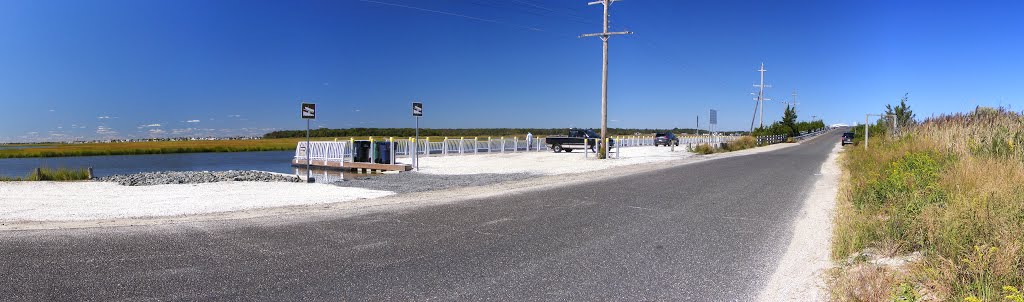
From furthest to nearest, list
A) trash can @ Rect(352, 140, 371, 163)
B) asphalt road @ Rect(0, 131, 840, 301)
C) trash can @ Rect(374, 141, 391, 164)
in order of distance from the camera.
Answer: trash can @ Rect(352, 140, 371, 163) → trash can @ Rect(374, 141, 391, 164) → asphalt road @ Rect(0, 131, 840, 301)

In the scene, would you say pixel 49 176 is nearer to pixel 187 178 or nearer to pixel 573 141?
pixel 187 178

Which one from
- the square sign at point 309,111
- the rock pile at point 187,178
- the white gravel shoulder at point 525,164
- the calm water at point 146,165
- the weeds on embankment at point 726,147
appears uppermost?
the square sign at point 309,111

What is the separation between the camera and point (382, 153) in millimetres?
26688

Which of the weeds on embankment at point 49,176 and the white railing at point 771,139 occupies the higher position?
the white railing at point 771,139

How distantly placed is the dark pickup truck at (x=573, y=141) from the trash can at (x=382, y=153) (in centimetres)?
1499

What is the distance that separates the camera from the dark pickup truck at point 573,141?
38.5 meters

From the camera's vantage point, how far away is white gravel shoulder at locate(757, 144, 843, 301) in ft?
16.9

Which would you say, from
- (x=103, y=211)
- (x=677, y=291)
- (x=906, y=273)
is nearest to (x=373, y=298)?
(x=677, y=291)

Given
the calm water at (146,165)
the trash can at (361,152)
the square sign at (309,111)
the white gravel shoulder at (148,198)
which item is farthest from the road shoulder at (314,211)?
the calm water at (146,165)

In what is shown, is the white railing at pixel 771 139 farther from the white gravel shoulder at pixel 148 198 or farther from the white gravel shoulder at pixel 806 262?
the white gravel shoulder at pixel 148 198

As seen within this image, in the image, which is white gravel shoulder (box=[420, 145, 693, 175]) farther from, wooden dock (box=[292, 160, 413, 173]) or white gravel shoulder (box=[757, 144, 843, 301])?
white gravel shoulder (box=[757, 144, 843, 301])

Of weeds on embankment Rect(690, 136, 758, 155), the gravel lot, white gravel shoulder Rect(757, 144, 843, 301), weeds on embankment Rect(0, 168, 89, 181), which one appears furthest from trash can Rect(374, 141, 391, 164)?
weeds on embankment Rect(690, 136, 758, 155)

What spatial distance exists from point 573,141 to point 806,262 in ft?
107

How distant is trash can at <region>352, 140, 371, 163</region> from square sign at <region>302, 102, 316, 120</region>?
10.6 metres
